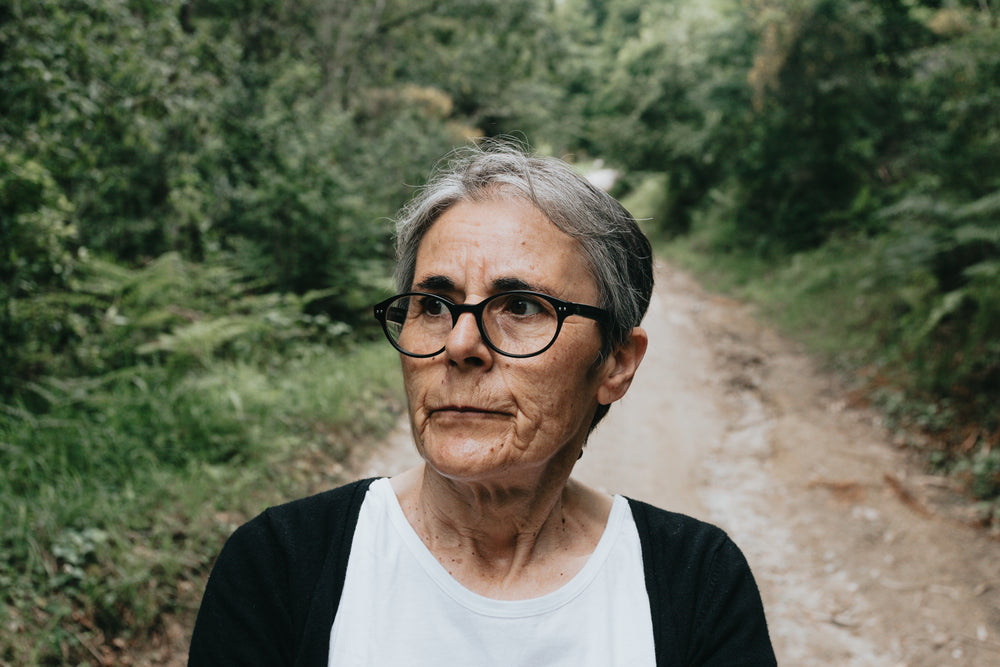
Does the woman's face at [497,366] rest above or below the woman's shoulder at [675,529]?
above

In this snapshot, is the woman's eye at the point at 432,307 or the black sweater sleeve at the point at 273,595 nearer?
the black sweater sleeve at the point at 273,595

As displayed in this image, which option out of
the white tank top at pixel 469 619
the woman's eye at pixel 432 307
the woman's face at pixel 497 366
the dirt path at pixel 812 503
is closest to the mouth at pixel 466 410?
the woman's face at pixel 497 366

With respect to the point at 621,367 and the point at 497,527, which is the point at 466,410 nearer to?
the point at 497,527

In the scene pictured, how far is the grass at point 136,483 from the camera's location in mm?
2742

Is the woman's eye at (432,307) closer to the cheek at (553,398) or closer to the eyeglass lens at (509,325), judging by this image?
the eyeglass lens at (509,325)

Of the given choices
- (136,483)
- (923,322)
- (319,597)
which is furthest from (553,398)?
(923,322)

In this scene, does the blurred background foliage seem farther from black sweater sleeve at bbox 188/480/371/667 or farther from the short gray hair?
black sweater sleeve at bbox 188/480/371/667

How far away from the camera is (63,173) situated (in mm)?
4207

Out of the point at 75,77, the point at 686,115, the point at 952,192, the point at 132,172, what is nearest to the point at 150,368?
the point at 75,77

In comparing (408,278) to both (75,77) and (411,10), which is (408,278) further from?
(411,10)

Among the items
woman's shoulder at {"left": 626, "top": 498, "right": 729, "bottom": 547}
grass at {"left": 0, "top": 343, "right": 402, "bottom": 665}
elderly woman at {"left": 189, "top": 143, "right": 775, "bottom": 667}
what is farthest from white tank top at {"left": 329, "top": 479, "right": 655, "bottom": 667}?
grass at {"left": 0, "top": 343, "right": 402, "bottom": 665}

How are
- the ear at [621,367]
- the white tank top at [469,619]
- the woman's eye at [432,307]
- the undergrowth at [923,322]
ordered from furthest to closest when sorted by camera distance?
the undergrowth at [923,322] < the ear at [621,367] < the woman's eye at [432,307] < the white tank top at [469,619]

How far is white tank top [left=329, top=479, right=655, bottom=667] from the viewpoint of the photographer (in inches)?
53.1

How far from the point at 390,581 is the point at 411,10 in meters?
11.6
